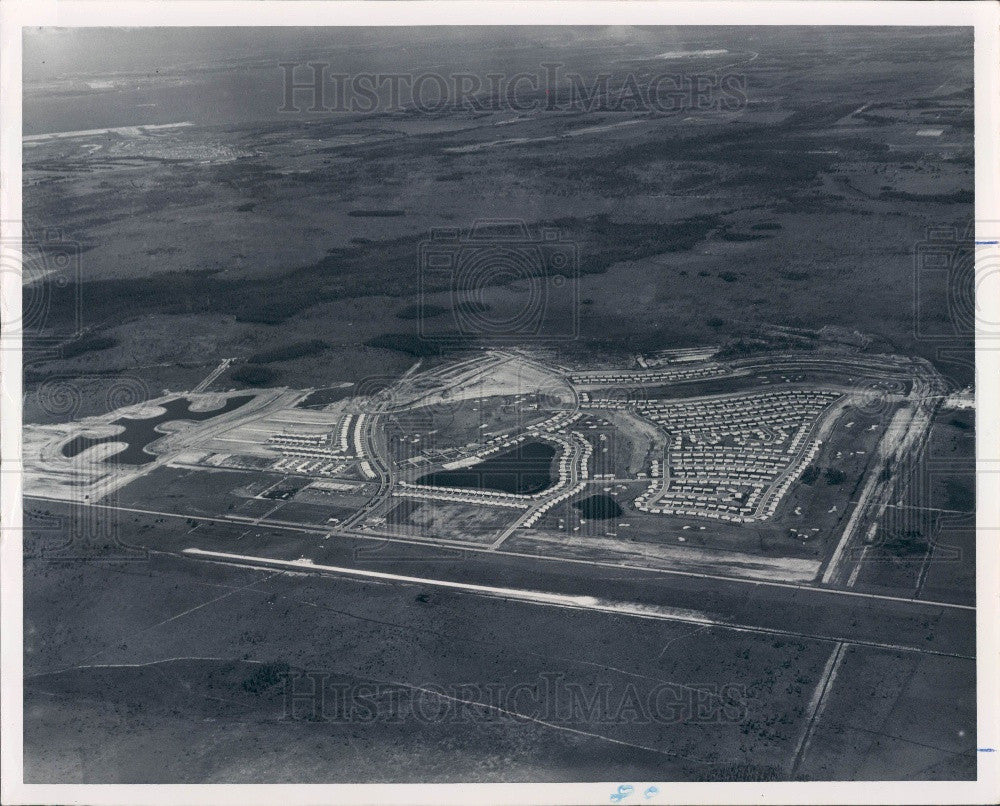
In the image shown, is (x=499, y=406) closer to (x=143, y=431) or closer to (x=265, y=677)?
(x=143, y=431)

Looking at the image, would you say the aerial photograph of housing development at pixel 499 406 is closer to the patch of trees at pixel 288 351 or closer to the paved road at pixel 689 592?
the paved road at pixel 689 592

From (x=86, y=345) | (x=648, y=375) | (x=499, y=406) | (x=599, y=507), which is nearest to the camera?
(x=599, y=507)

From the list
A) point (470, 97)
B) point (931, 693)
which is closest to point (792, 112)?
point (470, 97)

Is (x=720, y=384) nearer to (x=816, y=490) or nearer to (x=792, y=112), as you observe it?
(x=816, y=490)

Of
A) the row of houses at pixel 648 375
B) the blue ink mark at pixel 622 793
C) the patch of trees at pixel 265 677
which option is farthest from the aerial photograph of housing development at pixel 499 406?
the blue ink mark at pixel 622 793

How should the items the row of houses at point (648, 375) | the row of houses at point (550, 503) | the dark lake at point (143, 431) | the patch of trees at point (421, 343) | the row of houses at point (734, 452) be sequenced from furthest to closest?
the patch of trees at point (421, 343), the row of houses at point (648, 375), the dark lake at point (143, 431), the row of houses at point (734, 452), the row of houses at point (550, 503)

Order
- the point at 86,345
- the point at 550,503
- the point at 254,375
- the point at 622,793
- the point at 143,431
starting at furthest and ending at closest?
the point at 86,345 < the point at 254,375 < the point at 143,431 < the point at 550,503 < the point at 622,793

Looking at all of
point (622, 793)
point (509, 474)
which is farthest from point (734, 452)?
point (622, 793)
